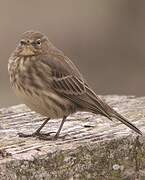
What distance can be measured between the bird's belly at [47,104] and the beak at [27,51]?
0.42m

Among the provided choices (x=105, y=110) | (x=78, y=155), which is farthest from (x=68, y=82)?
(x=78, y=155)

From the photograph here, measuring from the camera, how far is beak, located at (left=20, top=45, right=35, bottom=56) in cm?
912

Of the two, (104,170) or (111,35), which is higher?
(104,170)

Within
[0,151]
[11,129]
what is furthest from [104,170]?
[11,129]

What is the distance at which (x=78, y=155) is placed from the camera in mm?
7227

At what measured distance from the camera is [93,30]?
19.6 m

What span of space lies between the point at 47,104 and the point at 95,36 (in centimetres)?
1091

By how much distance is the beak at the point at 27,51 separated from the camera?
912 cm

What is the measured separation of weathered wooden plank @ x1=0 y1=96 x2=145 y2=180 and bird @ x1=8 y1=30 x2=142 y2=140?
0.57 metres

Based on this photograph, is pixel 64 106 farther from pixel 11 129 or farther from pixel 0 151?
pixel 0 151

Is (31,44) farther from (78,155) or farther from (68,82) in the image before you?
(78,155)

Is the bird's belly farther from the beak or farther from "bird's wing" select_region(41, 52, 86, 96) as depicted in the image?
the beak

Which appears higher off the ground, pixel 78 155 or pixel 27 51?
pixel 27 51

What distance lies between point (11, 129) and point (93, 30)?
11.5 meters
